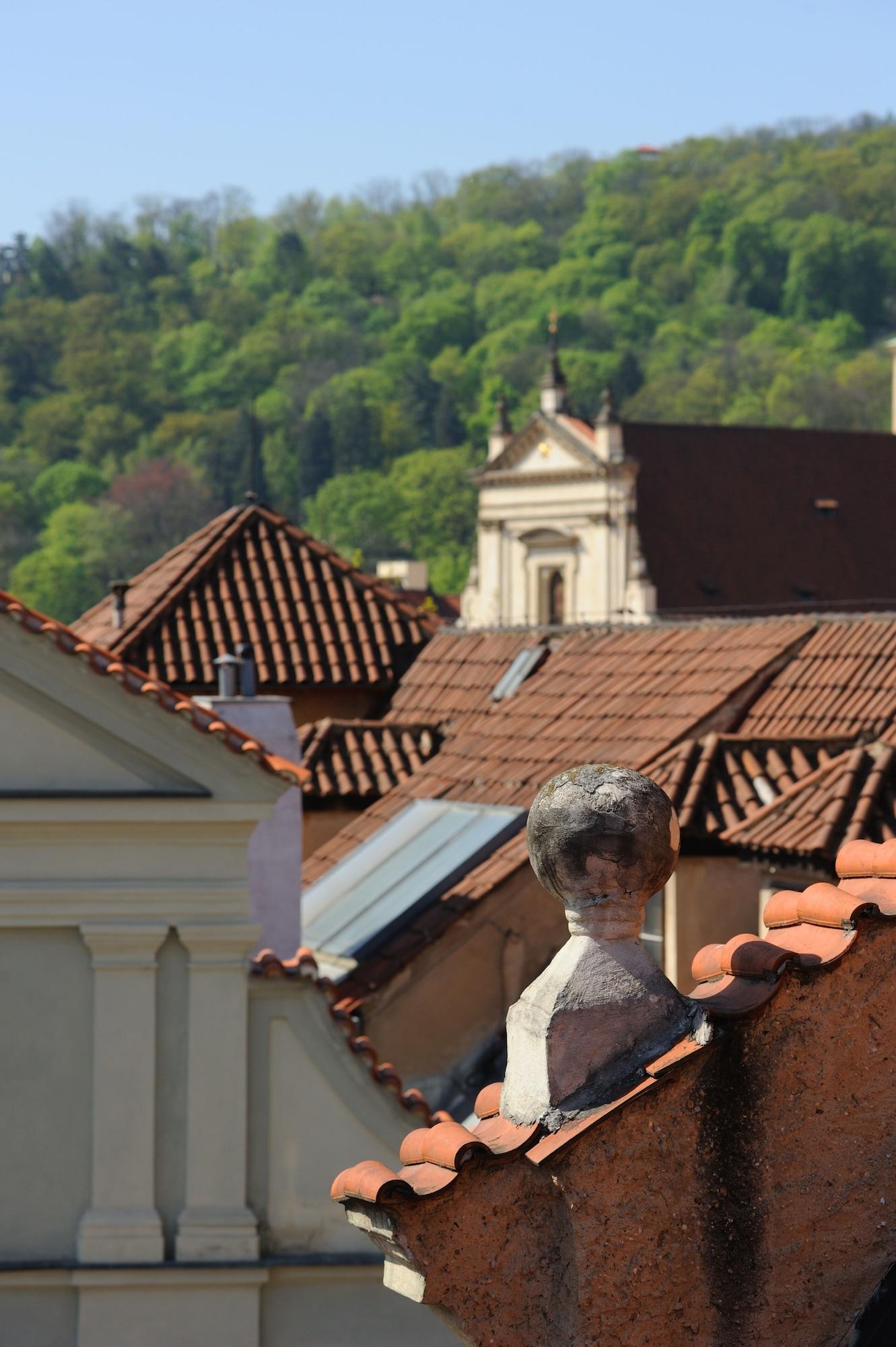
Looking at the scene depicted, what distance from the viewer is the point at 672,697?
17531 millimetres

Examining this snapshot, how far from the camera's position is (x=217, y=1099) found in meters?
12.3

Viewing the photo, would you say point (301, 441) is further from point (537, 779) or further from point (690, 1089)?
point (690, 1089)

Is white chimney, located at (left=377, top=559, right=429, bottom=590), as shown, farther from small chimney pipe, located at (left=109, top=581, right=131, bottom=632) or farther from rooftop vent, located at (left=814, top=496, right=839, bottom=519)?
small chimney pipe, located at (left=109, top=581, right=131, bottom=632)

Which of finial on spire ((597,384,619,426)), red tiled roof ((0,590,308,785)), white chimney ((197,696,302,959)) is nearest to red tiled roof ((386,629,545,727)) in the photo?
white chimney ((197,696,302,959))

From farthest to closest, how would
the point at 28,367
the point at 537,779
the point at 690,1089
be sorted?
the point at 28,367 < the point at 537,779 < the point at 690,1089

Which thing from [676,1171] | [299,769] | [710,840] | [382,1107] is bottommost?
[382,1107]

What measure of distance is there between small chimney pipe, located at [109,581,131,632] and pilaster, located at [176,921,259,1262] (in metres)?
11.5

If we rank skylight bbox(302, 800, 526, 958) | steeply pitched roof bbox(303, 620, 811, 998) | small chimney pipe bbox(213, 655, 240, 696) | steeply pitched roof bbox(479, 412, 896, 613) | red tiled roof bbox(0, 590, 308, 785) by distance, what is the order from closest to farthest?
red tiled roof bbox(0, 590, 308, 785), steeply pitched roof bbox(303, 620, 811, 998), skylight bbox(302, 800, 526, 958), small chimney pipe bbox(213, 655, 240, 696), steeply pitched roof bbox(479, 412, 896, 613)

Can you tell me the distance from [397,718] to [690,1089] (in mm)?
18220

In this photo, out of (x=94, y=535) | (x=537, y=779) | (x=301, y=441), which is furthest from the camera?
(x=301, y=441)

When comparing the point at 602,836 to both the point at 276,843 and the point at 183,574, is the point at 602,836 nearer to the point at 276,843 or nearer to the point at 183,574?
the point at 276,843

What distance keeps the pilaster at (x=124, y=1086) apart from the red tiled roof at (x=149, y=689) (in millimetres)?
1031

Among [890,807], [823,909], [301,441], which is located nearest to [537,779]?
[890,807]

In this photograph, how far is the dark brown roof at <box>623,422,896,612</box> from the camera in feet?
235
